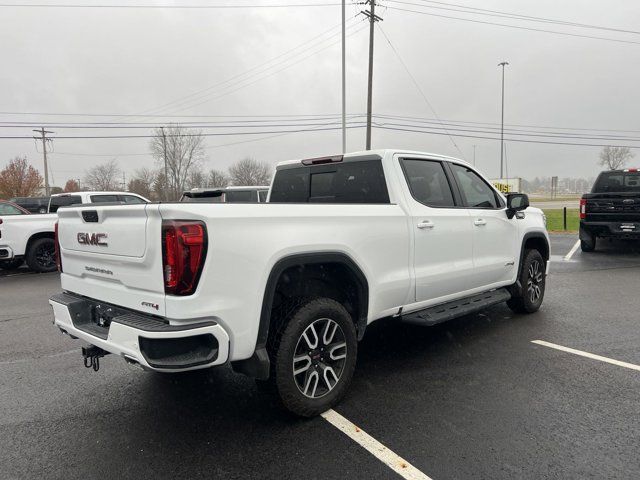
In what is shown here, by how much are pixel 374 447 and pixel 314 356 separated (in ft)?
2.34

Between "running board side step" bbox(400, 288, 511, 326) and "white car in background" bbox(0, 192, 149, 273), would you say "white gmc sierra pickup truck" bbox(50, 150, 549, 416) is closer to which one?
"running board side step" bbox(400, 288, 511, 326)

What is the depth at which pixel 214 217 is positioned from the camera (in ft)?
8.58

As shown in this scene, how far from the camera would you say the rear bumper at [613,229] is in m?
10.6

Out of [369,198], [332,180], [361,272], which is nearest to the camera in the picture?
[361,272]

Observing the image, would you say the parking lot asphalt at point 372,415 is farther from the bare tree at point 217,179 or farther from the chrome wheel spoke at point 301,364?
the bare tree at point 217,179

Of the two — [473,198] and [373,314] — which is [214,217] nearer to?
[373,314]

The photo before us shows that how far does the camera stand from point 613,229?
1089 centimetres

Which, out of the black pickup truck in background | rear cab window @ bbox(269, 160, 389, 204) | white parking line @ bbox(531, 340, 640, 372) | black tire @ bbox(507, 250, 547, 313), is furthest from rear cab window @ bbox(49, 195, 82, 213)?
the black pickup truck in background

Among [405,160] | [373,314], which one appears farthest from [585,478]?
[405,160]

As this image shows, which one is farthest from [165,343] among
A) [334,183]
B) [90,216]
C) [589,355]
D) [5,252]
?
[5,252]

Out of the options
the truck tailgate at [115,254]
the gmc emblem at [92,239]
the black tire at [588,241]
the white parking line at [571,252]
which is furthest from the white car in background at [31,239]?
the black tire at [588,241]

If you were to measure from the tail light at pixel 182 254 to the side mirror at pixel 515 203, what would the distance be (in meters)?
3.84

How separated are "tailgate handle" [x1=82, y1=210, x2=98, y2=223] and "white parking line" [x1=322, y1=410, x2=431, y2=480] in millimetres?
2085

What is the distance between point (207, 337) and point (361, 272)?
4.18 feet
